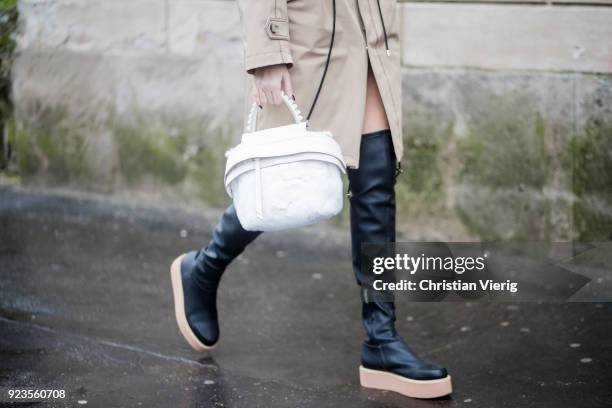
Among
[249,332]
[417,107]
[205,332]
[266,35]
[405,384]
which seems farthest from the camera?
[417,107]

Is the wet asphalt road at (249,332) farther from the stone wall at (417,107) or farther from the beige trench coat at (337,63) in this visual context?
the beige trench coat at (337,63)

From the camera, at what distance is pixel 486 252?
5332 mm

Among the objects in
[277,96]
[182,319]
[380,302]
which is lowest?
[182,319]

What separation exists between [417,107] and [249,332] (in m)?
1.78

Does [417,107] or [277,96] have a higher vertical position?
[277,96]

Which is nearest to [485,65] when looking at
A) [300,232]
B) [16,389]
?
[300,232]

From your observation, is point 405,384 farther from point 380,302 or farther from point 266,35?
point 266,35

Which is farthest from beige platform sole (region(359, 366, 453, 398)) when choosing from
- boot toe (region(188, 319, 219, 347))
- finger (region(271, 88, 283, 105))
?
finger (region(271, 88, 283, 105))

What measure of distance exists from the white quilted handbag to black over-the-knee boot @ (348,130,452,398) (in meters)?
0.36

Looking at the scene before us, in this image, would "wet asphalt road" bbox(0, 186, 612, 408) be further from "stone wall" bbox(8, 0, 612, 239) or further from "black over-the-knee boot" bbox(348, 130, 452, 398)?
"stone wall" bbox(8, 0, 612, 239)

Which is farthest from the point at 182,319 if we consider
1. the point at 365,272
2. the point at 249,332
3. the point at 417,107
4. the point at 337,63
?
the point at 417,107

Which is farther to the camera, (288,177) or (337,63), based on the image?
(337,63)

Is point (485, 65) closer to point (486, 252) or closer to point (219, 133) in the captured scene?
point (486, 252)

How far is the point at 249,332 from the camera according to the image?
4.30 metres
